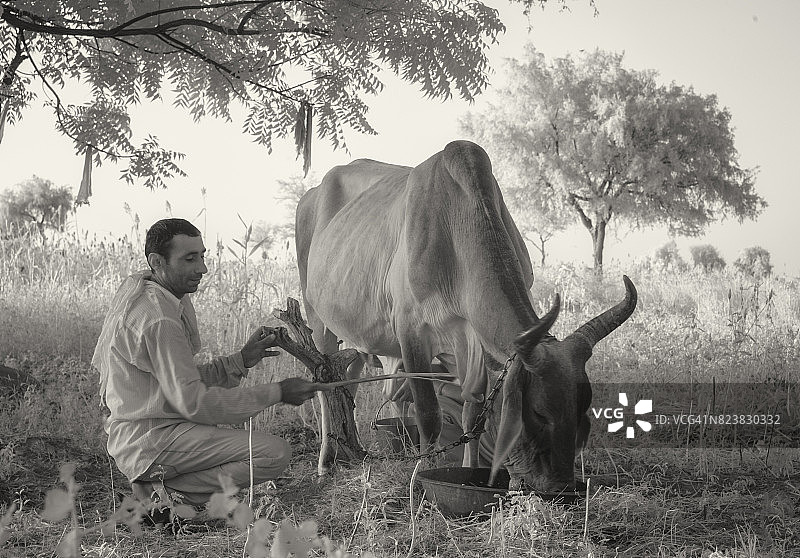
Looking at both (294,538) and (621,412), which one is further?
(621,412)

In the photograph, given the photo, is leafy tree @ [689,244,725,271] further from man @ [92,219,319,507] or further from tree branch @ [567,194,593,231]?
man @ [92,219,319,507]

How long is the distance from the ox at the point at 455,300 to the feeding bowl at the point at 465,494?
76mm

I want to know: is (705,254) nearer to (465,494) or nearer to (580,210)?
(580,210)

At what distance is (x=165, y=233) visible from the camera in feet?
13.4

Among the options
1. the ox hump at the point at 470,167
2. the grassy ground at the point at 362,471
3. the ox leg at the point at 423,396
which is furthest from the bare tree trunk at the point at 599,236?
the ox hump at the point at 470,167

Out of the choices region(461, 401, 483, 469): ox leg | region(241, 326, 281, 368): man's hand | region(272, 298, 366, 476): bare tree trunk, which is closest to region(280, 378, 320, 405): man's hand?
region(241, 326, 281, 368): man's hand

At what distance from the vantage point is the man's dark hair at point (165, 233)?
13.4 ft

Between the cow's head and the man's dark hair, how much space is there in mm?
1679

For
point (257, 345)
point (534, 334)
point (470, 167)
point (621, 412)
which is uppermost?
point (470, 167)

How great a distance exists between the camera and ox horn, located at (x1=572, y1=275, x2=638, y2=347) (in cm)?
392

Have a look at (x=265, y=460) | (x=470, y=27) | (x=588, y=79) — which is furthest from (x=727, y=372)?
(x=588, y=79)

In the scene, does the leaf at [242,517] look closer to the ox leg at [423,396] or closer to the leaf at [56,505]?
the leaf at [56,505]

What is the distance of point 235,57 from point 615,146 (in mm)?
23992

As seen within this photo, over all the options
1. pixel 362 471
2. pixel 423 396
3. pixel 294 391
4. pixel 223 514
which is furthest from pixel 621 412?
pixel 223 514
